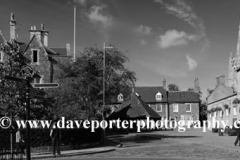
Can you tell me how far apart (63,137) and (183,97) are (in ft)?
188

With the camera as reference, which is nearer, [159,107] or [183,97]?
[159,107]

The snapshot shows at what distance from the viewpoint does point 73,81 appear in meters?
31.4

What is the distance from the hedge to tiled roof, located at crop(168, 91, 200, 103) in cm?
5217

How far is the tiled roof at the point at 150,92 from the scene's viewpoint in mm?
78162

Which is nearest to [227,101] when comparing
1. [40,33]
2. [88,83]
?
[88,83]

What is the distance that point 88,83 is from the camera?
106ft

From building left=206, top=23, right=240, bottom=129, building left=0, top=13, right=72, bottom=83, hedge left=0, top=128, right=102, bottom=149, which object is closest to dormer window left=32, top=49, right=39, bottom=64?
building left=0, top=13, right=72, bottom=83

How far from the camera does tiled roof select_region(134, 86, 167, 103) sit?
78162 millimetres

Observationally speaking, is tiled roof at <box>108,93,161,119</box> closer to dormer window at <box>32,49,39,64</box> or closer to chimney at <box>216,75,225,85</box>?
chimney at <box>216,75,225,85</box>

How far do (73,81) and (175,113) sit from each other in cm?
4995

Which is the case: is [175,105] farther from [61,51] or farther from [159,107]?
[61,51]

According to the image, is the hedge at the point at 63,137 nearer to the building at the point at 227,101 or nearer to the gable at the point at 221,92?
the building at the point at 227,101

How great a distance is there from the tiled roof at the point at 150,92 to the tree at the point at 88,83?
139ft

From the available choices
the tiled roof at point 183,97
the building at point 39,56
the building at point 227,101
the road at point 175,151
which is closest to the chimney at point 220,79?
the building at point 227,101
